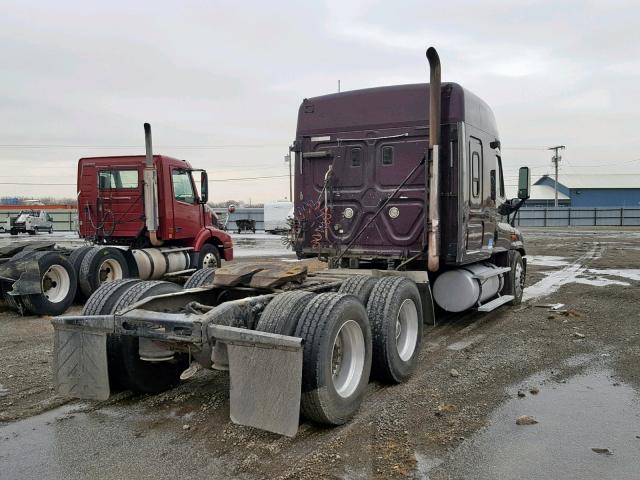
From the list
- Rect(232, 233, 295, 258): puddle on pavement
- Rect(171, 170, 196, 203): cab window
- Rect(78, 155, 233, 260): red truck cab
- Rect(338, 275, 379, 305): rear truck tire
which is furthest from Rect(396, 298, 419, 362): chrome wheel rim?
Rect(232, 233, 295, 258): puddle on pavement

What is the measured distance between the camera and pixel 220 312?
406 centimetres

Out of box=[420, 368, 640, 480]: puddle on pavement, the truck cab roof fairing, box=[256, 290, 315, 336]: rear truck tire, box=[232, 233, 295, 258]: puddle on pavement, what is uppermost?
the truck cab roof fairing

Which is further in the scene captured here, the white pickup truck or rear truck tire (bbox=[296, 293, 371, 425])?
the white pickup truck

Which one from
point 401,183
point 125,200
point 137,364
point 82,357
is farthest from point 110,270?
point 82,357

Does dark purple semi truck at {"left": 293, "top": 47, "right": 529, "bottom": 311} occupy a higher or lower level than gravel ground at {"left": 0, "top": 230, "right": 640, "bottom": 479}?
higher

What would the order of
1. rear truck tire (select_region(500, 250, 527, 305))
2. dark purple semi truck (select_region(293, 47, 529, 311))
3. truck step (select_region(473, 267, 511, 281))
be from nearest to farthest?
dark purple semi truck (select_region(293, 47, 529, 311))
truck step (select_region(473, 267, 511, 281))
rear truck tire (select_region(500, 250, 527, 305))

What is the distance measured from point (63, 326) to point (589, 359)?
5.26m

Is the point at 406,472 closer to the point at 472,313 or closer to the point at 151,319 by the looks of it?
the point at 151,319

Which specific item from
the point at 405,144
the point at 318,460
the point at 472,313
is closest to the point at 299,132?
the point at 405,144

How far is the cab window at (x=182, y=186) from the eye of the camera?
11.6m

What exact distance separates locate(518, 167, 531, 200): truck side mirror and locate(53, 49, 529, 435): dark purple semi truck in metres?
0.03

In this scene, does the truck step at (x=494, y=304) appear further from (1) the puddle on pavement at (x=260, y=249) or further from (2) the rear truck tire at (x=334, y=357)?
(1) the puddle on pavement at (x=260, y=249)

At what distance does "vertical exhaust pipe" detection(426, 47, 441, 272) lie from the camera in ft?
20.4

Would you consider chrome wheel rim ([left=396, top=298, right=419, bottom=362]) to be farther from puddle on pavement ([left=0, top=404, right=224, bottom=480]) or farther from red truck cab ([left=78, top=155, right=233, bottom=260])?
red truck cab ([left=78, top=155, right=233, bottom=260])
